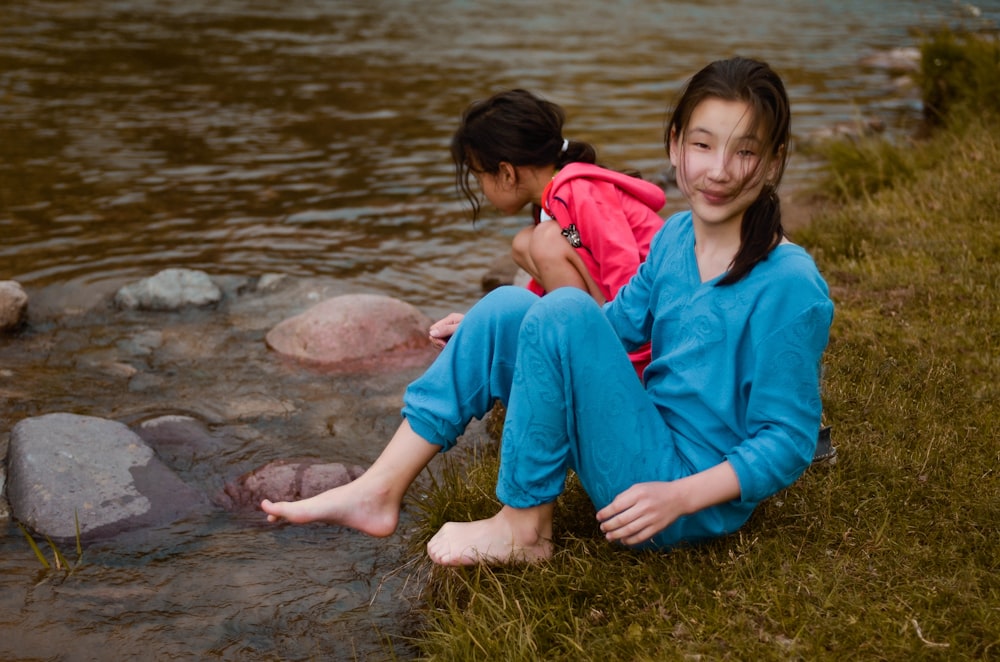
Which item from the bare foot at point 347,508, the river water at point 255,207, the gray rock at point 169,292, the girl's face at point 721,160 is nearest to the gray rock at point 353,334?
the river water at point 255,207

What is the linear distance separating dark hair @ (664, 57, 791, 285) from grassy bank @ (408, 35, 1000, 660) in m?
0.80

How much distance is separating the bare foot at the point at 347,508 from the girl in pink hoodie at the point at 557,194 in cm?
125

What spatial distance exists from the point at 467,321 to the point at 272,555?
1.19 m

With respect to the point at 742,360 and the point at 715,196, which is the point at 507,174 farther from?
the point at 742,360

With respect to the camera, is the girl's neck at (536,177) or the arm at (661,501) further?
the girl's neck at (536,177)

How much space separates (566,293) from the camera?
2689 millimetres

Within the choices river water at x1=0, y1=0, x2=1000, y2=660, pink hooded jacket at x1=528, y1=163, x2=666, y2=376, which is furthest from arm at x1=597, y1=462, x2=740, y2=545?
pink hooded jacket at x1=528, y1=163, x2=666, y2=376

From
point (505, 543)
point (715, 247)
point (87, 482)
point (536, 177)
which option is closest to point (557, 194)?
point (536, 177)

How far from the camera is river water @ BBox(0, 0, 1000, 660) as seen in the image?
10.9 feet

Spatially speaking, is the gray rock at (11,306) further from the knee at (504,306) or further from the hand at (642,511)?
the hand at (642,511)

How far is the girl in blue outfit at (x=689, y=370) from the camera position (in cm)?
258

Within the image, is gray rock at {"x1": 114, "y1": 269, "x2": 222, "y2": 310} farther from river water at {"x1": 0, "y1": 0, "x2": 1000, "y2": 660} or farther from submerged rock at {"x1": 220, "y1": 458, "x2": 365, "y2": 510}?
submerged rock at {"x1": 220, "y1": 458, "x2": 365, "y2": 510}

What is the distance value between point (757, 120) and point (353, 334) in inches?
123

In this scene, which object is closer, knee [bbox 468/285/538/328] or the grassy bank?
the grassy bank
